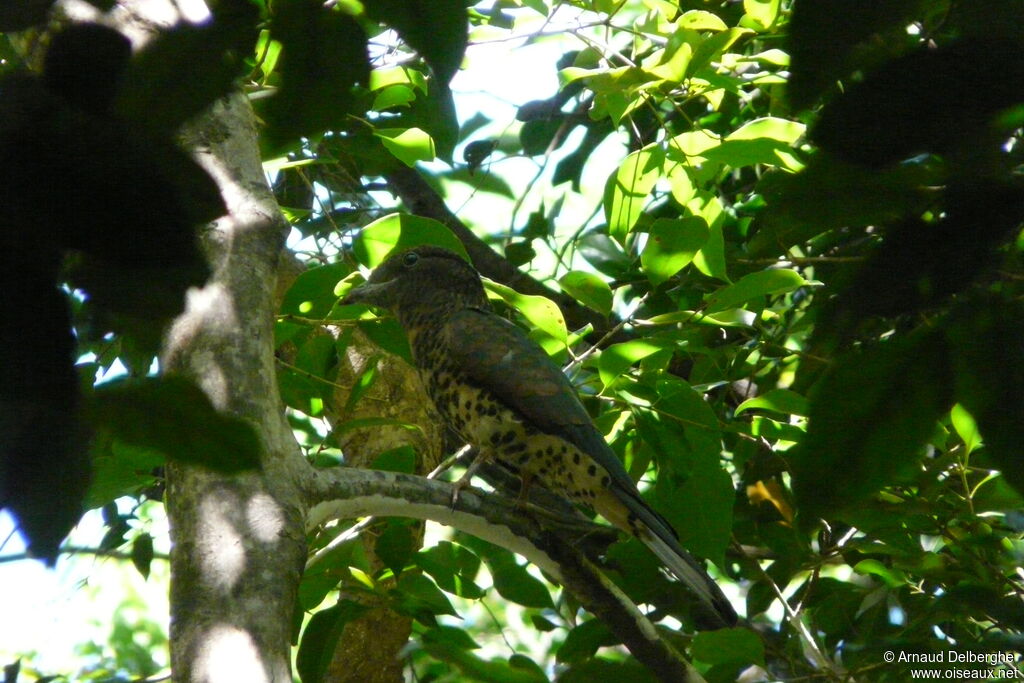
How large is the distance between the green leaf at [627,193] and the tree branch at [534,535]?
2.95ft

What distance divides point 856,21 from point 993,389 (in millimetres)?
338

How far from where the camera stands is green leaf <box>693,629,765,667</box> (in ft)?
8.42

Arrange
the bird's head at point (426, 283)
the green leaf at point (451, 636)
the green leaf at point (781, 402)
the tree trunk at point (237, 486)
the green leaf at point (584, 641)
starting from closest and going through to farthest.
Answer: the tree trunk at point (237, 486)
the green leaf at point (781, 402)
the green leaf at point (451, 636)
the green leaf at point (584, 641)
the bird's head at point (426, 283)

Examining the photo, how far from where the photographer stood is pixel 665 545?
3.25 meters

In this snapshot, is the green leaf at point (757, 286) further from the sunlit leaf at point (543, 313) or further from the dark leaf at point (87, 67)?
the dark leaf at point (87, 67)

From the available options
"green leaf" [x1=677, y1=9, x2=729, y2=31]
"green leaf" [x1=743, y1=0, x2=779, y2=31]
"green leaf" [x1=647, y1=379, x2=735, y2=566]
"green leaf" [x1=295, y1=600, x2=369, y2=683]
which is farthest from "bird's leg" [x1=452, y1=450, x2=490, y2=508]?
"green leaf" [x1=743, y1=0, x2=779, y2=31]

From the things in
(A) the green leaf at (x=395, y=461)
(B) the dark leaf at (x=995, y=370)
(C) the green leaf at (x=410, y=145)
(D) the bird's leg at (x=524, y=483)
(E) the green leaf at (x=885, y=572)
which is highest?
(B) the dark leaf at (x=995, y=370)

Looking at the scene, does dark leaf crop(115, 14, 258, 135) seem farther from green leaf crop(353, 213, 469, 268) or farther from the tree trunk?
green leaf crop(353, 213, 469, 268)

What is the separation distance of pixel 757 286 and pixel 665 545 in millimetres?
941

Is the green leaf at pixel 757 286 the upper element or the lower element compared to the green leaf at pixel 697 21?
lower

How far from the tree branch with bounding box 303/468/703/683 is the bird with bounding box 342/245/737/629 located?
19 cm

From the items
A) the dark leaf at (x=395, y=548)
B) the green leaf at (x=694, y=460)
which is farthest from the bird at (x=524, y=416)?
the dark leaf at (x=395, y=548)

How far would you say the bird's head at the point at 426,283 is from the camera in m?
4.11
